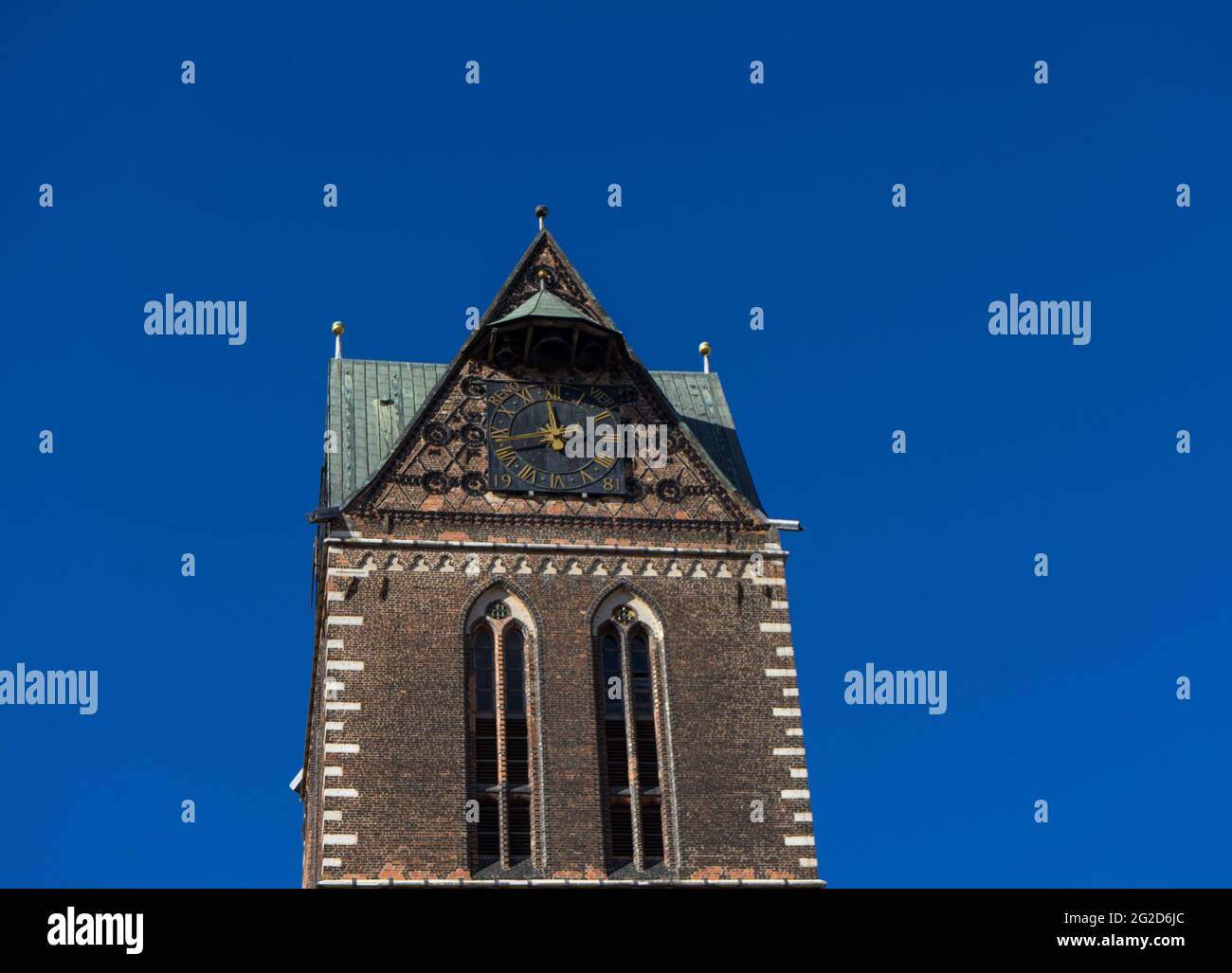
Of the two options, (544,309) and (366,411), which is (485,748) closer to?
(366,411)

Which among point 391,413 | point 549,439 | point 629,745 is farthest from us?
point 391,413

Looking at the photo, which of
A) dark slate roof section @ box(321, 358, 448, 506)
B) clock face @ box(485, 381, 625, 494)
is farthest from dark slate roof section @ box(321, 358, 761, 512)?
clock face @ box(485, 381, 625, 494)

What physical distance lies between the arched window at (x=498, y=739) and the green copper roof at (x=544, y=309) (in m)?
6.80

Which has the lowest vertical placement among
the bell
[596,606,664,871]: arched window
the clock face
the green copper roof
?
[596,606,664,871]: arched window

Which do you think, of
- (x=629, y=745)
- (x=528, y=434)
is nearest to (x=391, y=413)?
(x=528, y=434)

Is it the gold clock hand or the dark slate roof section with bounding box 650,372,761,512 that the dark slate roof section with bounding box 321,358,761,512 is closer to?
A: the dark slate roof section with bounding box 650,372,761,512

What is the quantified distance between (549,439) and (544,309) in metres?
3.10

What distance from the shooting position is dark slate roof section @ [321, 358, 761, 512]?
4544cm

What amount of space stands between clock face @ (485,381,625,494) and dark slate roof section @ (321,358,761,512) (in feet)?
6.18

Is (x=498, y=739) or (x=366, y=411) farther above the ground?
(x=366, y=411)

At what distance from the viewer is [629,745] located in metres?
41.8

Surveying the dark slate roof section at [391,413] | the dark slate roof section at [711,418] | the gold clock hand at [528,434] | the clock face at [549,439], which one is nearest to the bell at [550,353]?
the clock face at [549,439]
